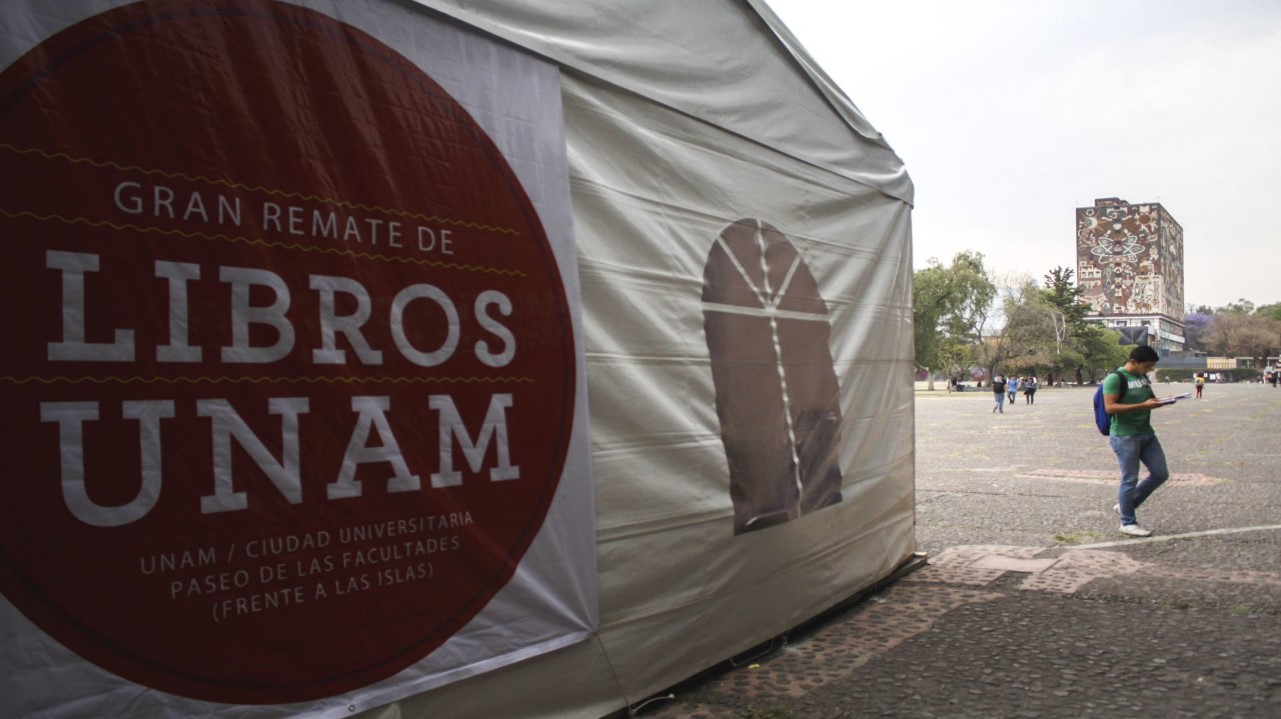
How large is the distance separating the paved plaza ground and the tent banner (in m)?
1.26

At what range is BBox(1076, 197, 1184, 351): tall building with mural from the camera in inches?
5915

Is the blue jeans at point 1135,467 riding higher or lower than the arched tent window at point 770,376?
lower

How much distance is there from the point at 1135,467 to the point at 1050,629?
10.5ft

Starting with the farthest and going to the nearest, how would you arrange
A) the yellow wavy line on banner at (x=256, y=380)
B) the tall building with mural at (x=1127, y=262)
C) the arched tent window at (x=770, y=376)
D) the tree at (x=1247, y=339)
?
the tall building with mural at (x=1127, y=262)
the tree at (x=1247, y=339)
the arched tent window at (x=770, y=376)
the yellow wavy line on banner at (x=256, y=380)

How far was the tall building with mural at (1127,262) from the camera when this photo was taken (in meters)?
150

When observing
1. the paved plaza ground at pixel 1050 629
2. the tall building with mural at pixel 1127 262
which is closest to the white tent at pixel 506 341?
the paved plaza ground at pixel 1050 629

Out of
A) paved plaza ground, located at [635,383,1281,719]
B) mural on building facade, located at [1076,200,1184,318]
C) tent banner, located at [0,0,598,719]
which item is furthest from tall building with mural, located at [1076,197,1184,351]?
tent banner, located at [0,0,598,719]

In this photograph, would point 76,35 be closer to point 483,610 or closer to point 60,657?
point 60,657

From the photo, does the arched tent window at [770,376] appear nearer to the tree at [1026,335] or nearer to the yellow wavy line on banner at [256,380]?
the yellow wavy line on banner at [256,380]

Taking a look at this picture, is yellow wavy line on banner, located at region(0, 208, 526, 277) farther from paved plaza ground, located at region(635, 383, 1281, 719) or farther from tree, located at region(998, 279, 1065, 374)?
tree, located at region(998, 279, 1065, 374)

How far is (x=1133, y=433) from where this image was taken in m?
6.57

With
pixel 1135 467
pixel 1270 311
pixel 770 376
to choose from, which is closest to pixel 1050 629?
pixel 770 376

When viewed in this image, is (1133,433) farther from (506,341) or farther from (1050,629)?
(506,341)

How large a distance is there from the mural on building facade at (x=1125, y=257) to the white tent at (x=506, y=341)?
6575 inches
